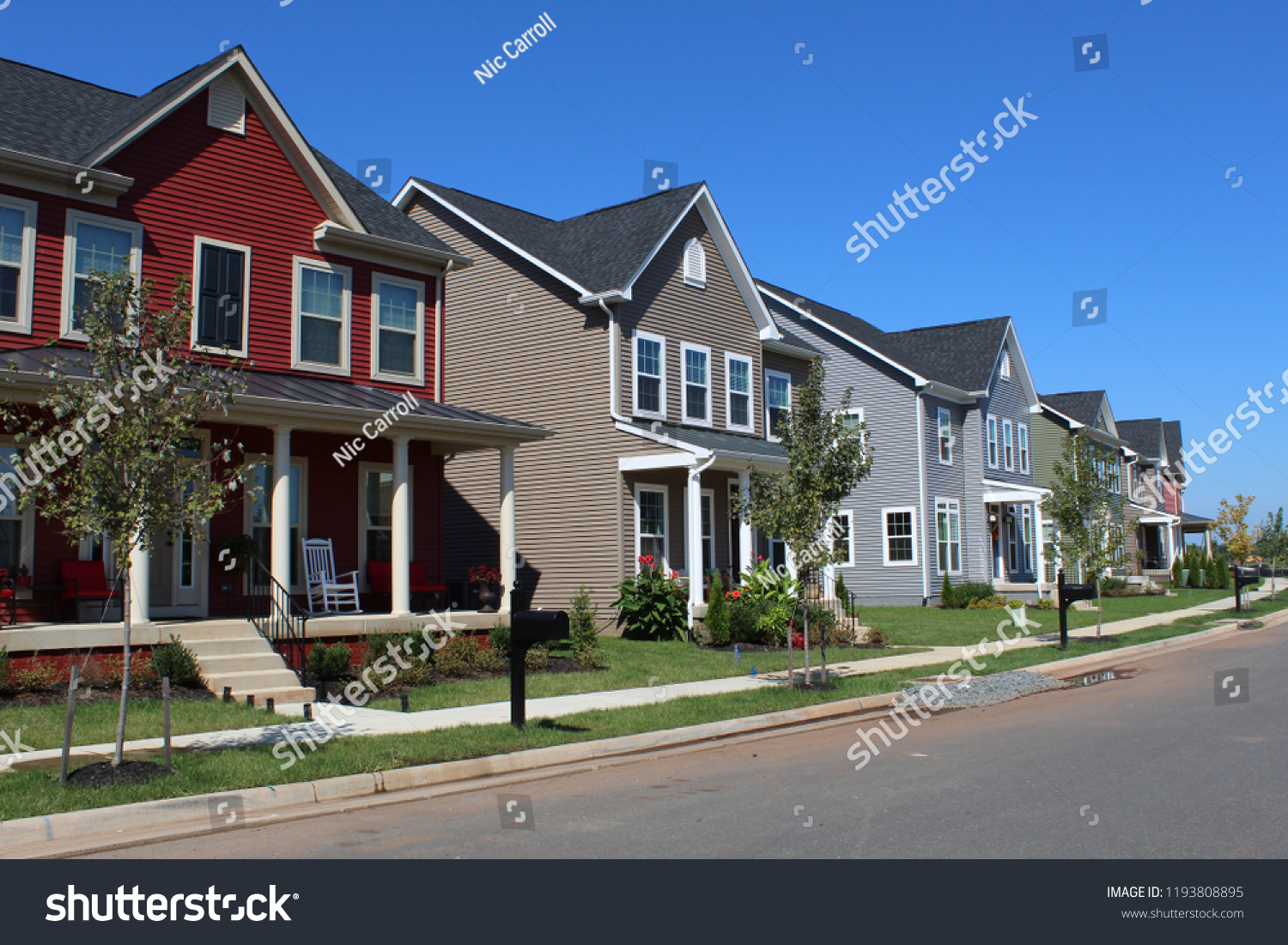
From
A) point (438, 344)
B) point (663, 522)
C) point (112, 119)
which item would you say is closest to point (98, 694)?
point (438, 344)

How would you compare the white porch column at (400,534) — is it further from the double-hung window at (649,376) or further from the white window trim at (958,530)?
the white window trim at (958,530)

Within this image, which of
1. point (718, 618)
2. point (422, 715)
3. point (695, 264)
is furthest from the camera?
point (695, 264)

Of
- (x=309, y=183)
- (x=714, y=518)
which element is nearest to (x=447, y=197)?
(x=309, y=183)

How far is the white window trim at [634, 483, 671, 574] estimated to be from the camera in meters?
22.1

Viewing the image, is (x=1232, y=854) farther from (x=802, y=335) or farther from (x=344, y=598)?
(x=802, y=335)

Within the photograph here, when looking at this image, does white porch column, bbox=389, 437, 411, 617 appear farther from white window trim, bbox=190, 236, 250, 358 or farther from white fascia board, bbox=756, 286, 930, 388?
white fascia board, bbox=756, 286, 930, 388

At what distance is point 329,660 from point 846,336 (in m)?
24.4

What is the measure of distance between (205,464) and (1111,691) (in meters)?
12.2

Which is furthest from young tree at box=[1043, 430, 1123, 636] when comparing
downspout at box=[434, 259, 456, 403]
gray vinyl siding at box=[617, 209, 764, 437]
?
downspout at box=[434, 259, 456, 403]

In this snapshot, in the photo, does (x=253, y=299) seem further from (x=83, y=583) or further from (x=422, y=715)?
(x=422, y=715)

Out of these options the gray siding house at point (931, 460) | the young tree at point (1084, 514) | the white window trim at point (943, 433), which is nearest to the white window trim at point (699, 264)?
the young tree at point (1084, 514)

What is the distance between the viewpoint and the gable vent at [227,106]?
54.6ft

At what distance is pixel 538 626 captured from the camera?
10.5 meters

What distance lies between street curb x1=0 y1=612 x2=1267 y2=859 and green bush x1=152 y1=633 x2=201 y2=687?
4.97 meters
